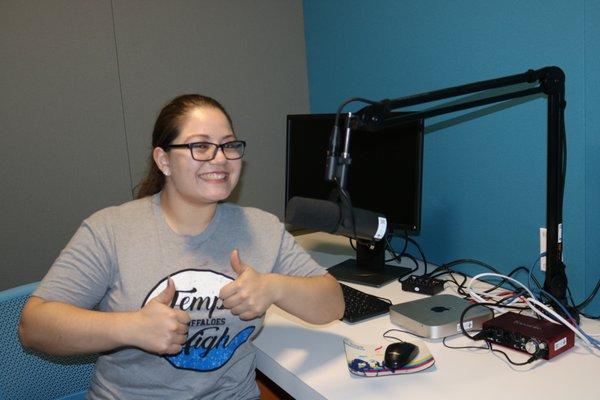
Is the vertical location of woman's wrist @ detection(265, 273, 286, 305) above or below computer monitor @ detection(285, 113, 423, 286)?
below

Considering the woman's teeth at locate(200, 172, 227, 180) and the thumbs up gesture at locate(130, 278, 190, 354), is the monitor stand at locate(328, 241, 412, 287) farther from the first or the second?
the thumbs up gesture at locate(130, 278, 190, 354)

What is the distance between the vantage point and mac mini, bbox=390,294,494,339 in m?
1.21

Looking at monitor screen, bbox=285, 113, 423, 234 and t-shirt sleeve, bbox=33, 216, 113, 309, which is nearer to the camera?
t-shirt sleeve, bbox=33, 216, 113, 309

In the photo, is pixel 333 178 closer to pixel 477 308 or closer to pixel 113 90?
pixel 477 308

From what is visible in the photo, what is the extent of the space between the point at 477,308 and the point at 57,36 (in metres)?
1.70

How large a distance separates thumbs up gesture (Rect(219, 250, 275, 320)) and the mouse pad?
8.7 inches

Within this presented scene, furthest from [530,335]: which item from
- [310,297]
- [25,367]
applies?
[25,367]

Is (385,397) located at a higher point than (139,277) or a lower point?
lower

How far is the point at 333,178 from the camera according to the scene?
2.96 ft

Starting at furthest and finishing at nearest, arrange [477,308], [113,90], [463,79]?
[113,90]
[463,79]
[477,308]

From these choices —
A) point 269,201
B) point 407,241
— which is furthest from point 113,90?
point 407,241

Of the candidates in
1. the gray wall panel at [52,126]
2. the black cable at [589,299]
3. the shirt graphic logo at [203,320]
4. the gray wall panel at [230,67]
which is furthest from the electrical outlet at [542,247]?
the gray wall panel at [52,126]

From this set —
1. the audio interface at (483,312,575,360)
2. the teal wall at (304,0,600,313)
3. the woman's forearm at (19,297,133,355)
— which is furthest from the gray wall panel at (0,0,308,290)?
the audio interface at (483,312,575,360)

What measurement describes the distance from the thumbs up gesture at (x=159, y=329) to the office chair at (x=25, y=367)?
339mm
